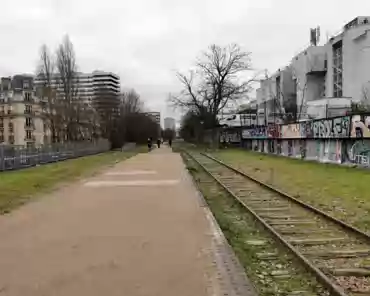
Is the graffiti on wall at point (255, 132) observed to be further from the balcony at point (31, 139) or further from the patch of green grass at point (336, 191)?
the balcony at point (31, 139)

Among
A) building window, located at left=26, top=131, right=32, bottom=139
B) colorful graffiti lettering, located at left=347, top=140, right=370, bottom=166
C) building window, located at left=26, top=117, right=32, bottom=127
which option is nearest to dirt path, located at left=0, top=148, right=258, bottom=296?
colorful graffiti lettering, located at left=347, top=140, right=370, bottom=166

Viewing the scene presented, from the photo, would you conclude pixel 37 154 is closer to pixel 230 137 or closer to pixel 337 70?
pixel 230 137

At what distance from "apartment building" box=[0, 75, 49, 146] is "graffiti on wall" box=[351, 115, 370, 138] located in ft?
299

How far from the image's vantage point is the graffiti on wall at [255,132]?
5490 cm

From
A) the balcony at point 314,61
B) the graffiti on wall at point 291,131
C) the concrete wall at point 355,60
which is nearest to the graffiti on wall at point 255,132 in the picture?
the graffiti on wall at point 291,131

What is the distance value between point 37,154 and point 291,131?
2007 centimetres

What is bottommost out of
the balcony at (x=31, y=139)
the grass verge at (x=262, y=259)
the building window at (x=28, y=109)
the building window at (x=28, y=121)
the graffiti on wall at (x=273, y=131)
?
the balcony at (x=31, y=139)

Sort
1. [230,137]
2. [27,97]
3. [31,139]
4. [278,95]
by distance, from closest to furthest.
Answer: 1. [230,137]
2. [278,95]
3. [31,139]
4. [27,97]

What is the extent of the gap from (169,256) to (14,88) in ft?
410

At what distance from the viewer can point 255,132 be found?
Answer: 60594 mm

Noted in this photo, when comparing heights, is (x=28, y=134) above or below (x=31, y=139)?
above

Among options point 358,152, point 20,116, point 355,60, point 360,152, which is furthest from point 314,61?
point 20,116

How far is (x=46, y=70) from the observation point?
219 ft

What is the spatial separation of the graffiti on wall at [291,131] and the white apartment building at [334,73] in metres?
10.7
